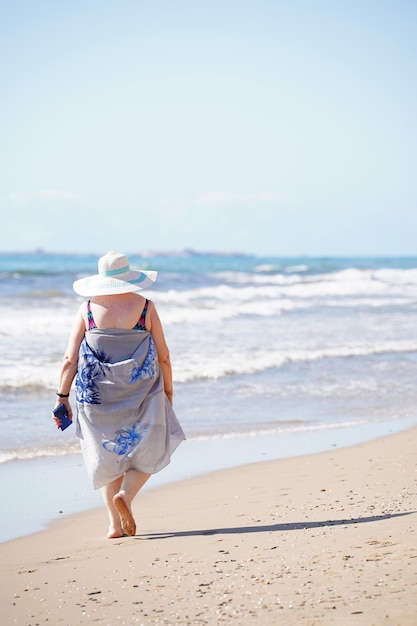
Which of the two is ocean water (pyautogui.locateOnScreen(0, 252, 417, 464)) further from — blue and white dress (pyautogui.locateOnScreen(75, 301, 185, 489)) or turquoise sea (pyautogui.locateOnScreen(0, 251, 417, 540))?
blue and white dress (pyautogui.locateOnScreen(75, 301, 185, 489))

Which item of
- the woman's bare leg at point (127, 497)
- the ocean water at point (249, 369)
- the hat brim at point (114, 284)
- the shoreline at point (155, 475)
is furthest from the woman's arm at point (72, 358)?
the ocean water at point (249, 369)

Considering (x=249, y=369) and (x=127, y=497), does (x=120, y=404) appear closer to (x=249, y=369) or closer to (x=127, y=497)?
(x=127, y=497)

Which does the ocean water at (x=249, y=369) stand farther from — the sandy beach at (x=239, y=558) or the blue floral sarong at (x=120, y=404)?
the blue floral sarong at (x=120, y=404)

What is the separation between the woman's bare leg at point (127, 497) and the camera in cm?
468

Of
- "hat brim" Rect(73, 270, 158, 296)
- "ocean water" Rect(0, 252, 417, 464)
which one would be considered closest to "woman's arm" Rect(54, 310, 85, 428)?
"hat brim" Rect(73, 270, 158, 296)

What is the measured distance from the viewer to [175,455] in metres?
7.16

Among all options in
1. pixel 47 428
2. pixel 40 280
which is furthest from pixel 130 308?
pixel 40 280

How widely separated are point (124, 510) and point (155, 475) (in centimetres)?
176

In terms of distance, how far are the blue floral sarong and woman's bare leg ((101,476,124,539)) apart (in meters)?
0.05

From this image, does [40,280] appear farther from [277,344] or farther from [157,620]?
[157,620]

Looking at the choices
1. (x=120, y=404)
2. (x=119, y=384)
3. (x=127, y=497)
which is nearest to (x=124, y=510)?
(x=127, y=497)

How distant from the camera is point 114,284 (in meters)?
4.83

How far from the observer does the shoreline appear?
5.39 m

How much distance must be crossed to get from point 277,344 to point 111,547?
34.1ft
